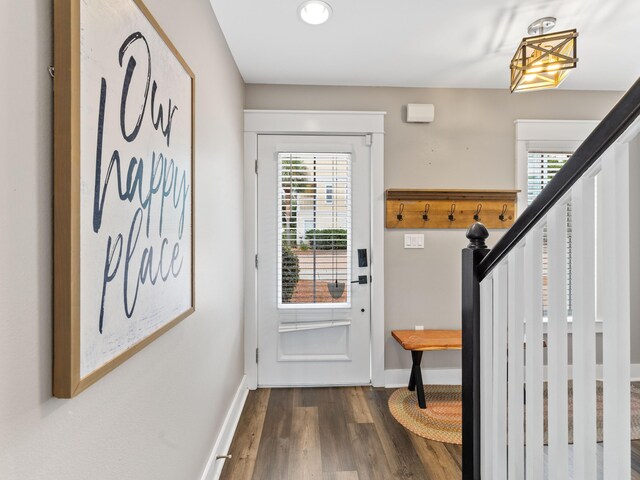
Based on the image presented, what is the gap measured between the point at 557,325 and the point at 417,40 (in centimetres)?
193

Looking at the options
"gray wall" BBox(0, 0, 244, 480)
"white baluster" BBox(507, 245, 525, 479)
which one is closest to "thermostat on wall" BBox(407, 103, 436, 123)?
"gray wall" BBox(0, 0, 244, 480)

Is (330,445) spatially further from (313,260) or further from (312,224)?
(312,224)

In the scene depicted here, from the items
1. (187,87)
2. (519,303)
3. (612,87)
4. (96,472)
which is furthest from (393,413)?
(612,87)

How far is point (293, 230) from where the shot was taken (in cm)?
284

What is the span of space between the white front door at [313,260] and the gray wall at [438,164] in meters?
0.23

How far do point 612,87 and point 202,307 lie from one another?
3467 mm

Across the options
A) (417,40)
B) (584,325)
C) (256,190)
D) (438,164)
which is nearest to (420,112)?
(438,164)

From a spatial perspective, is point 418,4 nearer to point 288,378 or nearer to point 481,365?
point 481,365

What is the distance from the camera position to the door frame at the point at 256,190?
283 cm

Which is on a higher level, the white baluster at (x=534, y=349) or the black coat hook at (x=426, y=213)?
the black coat hook at (x=426, y=213)

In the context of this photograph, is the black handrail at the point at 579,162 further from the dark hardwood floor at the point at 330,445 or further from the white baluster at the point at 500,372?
the dark hardwood floor at the point at 330,445

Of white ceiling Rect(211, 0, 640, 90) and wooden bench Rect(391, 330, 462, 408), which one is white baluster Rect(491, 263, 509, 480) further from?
white ceiling Rect(211, 0, 640, 90)

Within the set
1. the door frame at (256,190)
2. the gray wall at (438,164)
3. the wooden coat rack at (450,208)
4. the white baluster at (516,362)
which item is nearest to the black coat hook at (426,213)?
the wooden coat rack at (450,208)

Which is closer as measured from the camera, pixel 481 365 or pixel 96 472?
pixel 96 472
